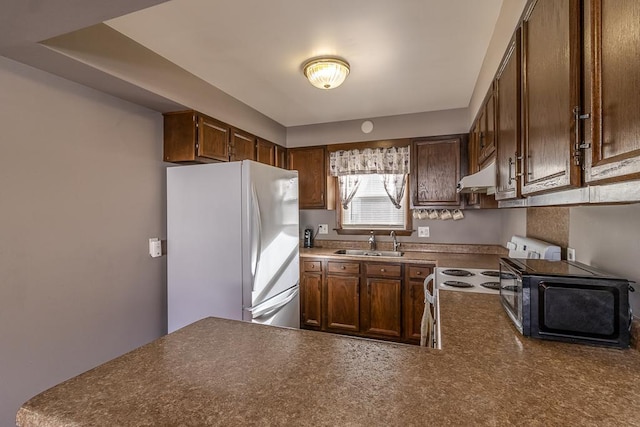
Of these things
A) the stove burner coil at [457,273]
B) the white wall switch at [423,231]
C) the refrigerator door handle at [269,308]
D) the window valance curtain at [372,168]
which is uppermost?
the window valance curtain at [372,168]

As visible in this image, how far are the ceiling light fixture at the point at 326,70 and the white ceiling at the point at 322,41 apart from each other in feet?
0.17

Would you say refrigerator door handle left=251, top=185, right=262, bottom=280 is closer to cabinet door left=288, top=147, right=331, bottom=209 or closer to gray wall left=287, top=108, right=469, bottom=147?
cabinet door left=288, top=147, right=331, bottom=209

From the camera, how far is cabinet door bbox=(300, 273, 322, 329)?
3289mm

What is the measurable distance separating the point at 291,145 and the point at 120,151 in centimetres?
206

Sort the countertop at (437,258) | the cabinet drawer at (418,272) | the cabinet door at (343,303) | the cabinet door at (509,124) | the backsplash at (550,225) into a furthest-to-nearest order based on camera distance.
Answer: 1. the cabinet door at (343,303)
2. the cabinet drawer at (418,272)
3. the countertop at (437,258)
4. the backsplash at (550,225)
5. the cabinet door at (509,124)

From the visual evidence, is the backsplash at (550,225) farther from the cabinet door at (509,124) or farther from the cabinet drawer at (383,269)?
the cabinet drawer at (383,269)

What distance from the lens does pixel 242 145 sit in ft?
9.68

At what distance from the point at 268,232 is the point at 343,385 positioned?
162cm

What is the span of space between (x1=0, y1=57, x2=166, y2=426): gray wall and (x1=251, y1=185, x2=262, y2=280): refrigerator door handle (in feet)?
2.77

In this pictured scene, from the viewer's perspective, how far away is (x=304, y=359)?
2.87 ft

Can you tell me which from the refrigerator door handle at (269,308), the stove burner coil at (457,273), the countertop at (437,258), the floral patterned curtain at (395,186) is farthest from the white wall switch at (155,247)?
the floral patterned curtain at (395,186)

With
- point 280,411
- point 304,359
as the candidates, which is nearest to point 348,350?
point 304,359

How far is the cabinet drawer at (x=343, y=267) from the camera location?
3158 millimetres

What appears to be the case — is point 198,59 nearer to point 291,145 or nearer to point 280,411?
point 291,145
